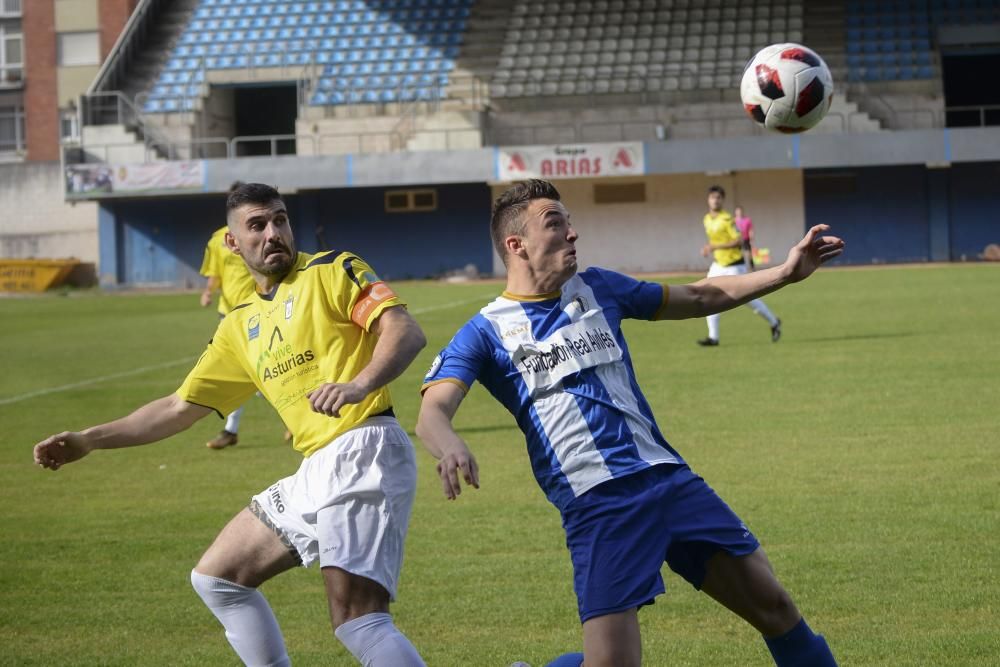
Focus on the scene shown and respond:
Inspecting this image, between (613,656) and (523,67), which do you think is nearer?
(613,656)

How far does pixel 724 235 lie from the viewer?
18812 millimetres

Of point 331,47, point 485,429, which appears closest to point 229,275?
point 485,429

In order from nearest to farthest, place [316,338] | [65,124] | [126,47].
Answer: [316,338] < [126,47] < [65,124]

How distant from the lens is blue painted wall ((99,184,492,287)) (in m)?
42.4

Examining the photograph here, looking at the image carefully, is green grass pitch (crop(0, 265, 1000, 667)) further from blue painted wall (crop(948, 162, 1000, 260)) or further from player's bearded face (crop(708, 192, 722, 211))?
blue painted wall (crop(948, 162, 1000, 260))

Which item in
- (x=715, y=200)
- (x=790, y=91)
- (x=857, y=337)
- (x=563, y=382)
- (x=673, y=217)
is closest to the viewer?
(x=563, y=382)

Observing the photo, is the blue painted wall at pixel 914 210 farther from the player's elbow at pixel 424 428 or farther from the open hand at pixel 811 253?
the player's elbow at pixel 424 428

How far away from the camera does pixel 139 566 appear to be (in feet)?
25.0

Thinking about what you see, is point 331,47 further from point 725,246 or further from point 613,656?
point 613,656

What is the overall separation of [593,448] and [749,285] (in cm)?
92

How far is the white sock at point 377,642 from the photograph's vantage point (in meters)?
4.19

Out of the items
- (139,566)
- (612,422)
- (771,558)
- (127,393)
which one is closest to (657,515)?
(612,422)

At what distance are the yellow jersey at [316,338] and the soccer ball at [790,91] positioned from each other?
12.6 feet

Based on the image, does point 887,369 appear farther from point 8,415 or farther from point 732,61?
point 732,61
